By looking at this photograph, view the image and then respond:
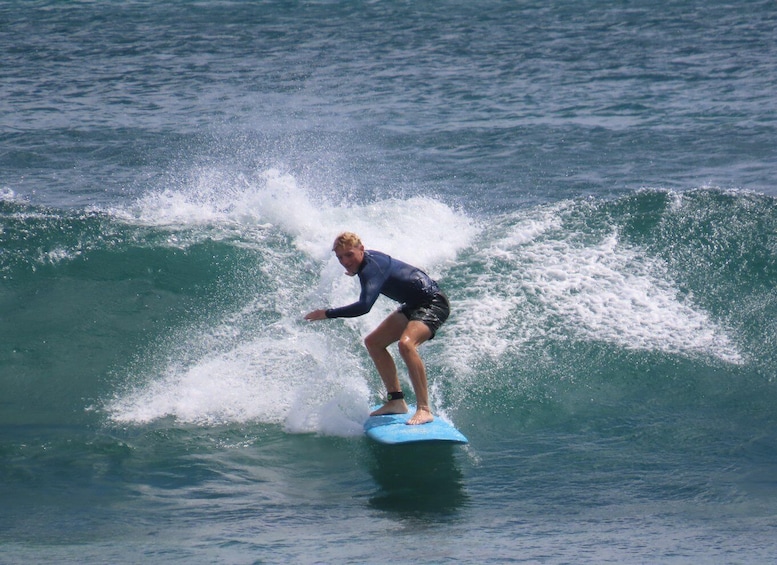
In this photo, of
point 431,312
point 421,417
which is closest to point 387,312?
point 431,312

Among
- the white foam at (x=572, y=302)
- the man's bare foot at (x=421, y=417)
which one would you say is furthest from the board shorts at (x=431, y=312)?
the white foam at (x=572, y=302)

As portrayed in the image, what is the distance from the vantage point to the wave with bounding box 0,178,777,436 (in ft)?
32.1

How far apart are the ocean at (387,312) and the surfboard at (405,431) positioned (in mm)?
268

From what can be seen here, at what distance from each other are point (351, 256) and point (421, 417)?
1.47 meters

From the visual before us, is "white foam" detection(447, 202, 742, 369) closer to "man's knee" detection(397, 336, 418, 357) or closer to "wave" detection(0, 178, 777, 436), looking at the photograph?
"wave" detection(0, 178, 777, 436)

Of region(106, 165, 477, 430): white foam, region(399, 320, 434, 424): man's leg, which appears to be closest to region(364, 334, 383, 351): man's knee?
region(399, 320, 434, 424): man's leg

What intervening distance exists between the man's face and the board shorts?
2.12 feet

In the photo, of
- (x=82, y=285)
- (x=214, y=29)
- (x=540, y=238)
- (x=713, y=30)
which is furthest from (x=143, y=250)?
(x=713, y=30)

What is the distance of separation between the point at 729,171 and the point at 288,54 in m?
11.4

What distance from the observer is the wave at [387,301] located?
9797 mm

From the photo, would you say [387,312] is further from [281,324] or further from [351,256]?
[351,256]

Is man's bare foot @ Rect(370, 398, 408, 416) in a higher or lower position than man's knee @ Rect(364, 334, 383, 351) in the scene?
lower

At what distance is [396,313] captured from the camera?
28.6 ft

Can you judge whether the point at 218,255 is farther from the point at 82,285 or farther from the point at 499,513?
the point at 499,513
